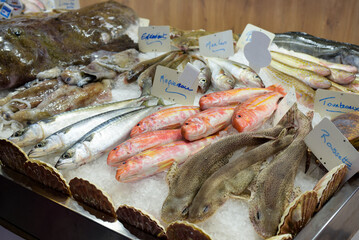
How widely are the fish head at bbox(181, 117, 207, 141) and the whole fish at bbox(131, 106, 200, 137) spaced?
175 mm

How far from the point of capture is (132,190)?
1.63 meters

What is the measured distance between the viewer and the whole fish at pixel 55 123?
1811 mm

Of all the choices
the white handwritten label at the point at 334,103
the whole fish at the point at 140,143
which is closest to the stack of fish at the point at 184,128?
the whole fish at the point at 140,143

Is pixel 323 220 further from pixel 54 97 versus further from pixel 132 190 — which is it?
pixel 54 97

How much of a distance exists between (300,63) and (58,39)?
1.96 metres

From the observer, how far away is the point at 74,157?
166 cm

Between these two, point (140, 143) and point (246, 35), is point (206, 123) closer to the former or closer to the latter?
point (140, 143)

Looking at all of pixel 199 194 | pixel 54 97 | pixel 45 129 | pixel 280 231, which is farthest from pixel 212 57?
pixel 280 231

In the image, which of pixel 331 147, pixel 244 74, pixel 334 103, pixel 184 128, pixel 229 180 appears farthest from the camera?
pixel 244 74

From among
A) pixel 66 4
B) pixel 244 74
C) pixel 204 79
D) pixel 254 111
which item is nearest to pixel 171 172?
pixel 254 111

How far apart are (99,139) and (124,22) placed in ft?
6.00

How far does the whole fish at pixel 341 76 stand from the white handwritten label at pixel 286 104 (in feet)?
2.65

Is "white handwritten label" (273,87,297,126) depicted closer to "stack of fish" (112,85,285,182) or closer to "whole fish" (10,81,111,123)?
"stack of fish" (112,85,285,182)

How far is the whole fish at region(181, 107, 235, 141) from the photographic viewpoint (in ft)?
5.66
